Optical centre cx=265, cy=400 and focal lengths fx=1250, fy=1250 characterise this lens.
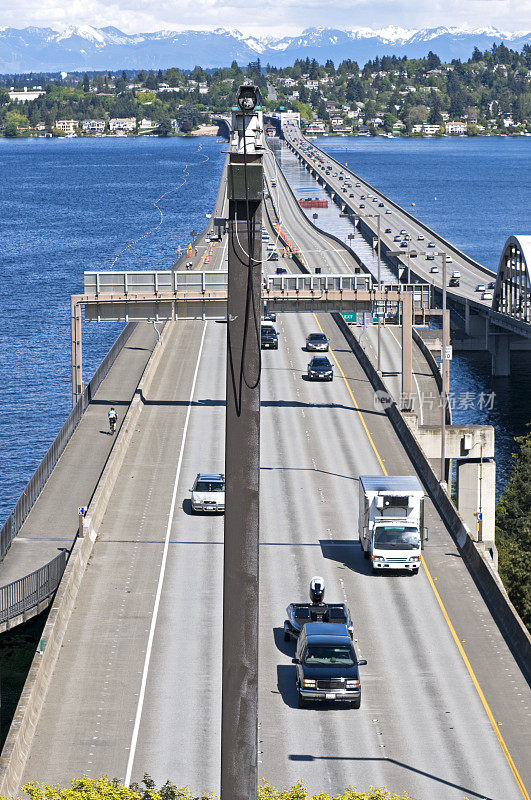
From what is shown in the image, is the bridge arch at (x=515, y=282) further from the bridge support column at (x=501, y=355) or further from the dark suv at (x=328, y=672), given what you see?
the dark suv at (x=328, y=672)

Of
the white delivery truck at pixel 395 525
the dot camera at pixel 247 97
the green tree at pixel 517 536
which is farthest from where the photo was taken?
the green tree at pixel 517 536

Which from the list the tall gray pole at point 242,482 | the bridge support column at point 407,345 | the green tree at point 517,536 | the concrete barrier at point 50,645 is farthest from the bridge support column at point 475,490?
the tall gray pole at point 242,482

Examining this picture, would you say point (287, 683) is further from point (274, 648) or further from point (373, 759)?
point (373, 759)

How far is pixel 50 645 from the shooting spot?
32.6 meters

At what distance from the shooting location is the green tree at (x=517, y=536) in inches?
1916

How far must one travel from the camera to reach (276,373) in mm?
80000

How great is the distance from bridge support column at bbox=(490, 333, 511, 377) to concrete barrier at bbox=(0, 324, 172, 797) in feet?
203

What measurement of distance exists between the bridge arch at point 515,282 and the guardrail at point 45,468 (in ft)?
135

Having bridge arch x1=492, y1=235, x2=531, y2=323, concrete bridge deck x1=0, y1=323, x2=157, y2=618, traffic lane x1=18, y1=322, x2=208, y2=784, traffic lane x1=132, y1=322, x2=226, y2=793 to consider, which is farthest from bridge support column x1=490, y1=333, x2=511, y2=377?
traffic lane x1=132, y1=322, x2=226, y2=793

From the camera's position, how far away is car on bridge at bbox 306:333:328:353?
8625 cm

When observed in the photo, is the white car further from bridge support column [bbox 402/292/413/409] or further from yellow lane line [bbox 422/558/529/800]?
bridge support column [bbox 402/292/413/409]

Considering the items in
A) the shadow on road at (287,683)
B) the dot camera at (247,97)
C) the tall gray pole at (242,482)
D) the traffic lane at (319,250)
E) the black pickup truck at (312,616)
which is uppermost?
the dot camera at (247,97)

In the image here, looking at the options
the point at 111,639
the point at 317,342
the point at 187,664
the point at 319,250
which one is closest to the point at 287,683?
the point at 187,664

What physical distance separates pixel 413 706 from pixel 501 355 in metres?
84.9
